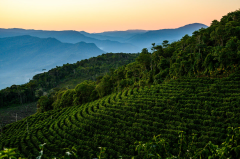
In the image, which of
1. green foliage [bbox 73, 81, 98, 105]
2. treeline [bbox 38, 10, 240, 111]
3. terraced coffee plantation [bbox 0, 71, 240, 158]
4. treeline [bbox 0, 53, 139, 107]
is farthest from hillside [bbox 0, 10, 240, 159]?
treeline [bbox 0, 53, 139, 107]

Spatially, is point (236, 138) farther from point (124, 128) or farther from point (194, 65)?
point (194, 65)

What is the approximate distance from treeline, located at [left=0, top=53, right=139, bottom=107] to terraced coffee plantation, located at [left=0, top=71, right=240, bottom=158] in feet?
203

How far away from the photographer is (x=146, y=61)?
4153 centimetres

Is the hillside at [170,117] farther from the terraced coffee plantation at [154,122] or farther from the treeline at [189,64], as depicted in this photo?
the treeline at [189,64]

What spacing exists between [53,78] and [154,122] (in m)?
101

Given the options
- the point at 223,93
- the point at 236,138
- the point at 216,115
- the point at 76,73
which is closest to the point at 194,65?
the point at 223,93

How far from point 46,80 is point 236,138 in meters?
112

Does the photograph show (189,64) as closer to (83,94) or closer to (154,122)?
(154,122)

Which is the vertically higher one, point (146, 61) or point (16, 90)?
point (146, 61)

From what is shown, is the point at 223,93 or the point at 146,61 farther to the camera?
the point at 146,61

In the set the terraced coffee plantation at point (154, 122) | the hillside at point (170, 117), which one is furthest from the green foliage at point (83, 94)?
the terraced coffee plantation at point (154, 122)

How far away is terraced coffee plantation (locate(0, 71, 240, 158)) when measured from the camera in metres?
15.3

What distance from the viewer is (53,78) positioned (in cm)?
10381

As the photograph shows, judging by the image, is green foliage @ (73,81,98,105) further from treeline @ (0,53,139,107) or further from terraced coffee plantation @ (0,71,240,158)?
treeline @ (0,53,139,107)
